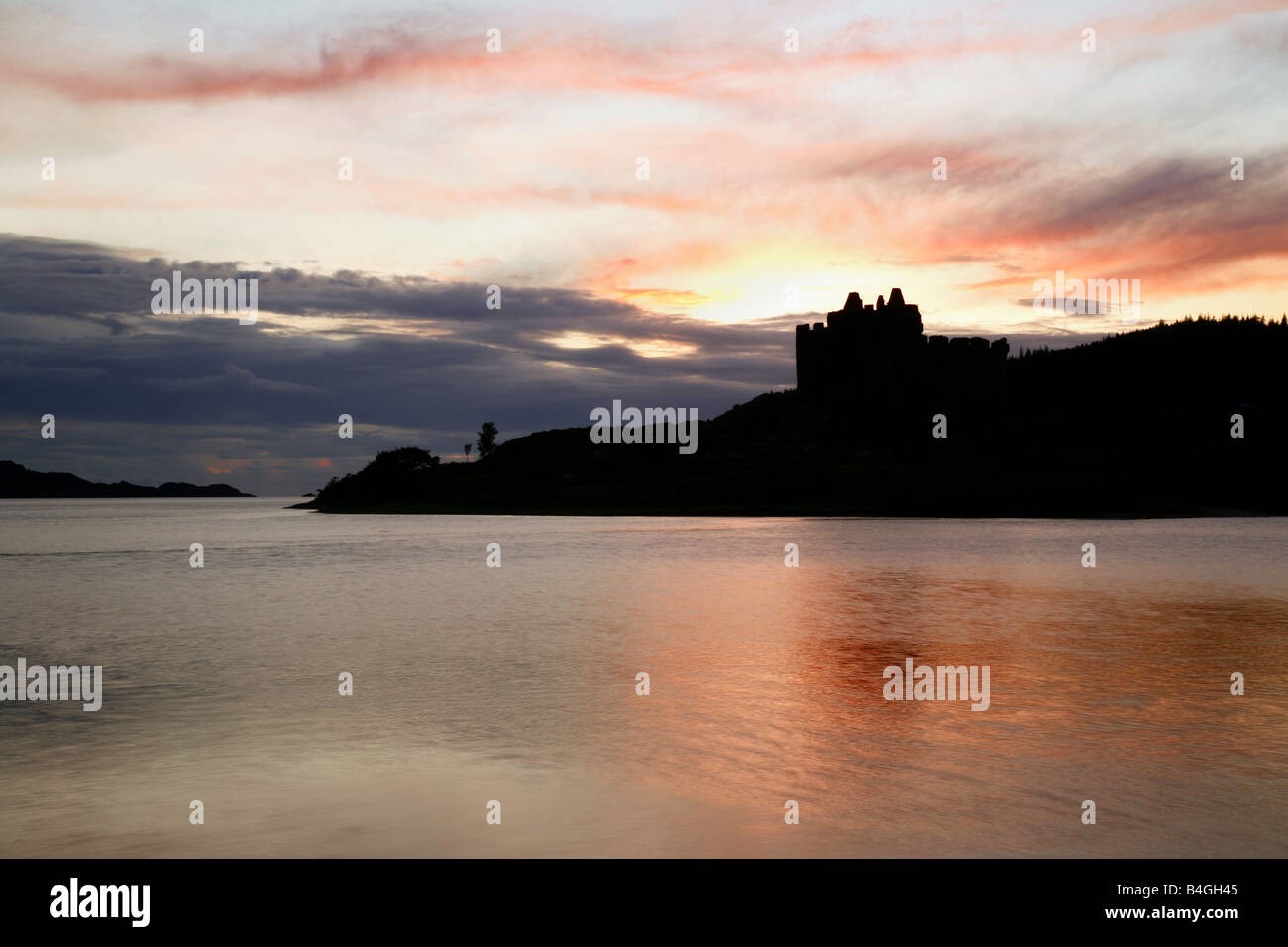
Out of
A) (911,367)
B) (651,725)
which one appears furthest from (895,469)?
(651,725)

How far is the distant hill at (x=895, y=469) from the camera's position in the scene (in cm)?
11312

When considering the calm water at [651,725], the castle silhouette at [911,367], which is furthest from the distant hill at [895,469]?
the calm water at [651,725]

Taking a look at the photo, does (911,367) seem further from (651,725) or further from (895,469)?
(651,725)

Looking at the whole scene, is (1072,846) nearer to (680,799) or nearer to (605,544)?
(680,799)

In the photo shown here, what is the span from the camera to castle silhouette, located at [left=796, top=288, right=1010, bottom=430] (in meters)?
188

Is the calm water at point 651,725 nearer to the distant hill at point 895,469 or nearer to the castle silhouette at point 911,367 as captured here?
the distant hill at point 895,469

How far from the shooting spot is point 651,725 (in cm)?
1427

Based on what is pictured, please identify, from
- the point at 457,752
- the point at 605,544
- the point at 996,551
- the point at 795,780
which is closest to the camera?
the point at 795,780

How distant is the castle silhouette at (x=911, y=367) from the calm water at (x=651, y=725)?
519 feet

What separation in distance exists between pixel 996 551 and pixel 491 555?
25.9 metres

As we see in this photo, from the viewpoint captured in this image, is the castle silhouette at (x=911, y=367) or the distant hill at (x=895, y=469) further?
the castle silhouette at (x=911, y=367)

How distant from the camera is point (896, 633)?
2286 centimetres

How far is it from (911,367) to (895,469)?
2526 inches
